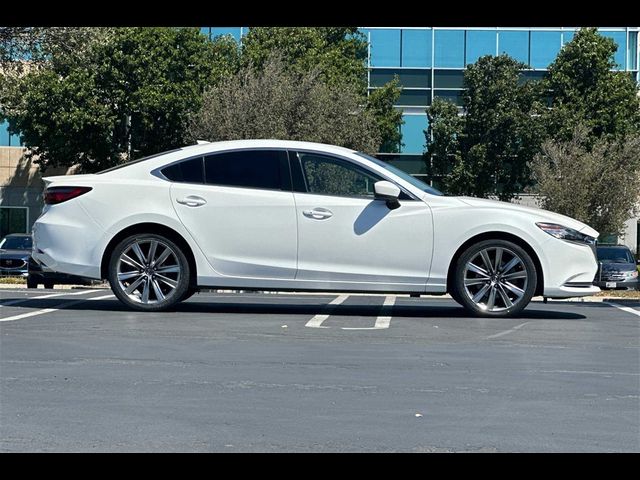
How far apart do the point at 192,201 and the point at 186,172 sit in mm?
367

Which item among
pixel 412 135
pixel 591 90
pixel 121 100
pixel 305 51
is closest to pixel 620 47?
pixel 591 90

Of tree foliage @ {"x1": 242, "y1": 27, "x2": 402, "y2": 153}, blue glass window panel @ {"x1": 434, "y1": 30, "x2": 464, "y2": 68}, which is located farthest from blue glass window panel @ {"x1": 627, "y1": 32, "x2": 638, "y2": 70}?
tree foliage @ {"x1": 242, "y1": 27, "x2": 402, "y2": 153}

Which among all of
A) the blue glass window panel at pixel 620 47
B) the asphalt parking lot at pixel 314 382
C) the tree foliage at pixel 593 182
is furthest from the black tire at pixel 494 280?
the blue glass window panel at pixel 620 47

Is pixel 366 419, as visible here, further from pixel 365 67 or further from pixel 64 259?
pixel 365 67

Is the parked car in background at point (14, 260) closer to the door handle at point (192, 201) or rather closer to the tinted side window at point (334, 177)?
the door handle at point (192, 201)

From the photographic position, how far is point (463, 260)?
11.1 m

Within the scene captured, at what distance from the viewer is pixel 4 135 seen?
57875mm

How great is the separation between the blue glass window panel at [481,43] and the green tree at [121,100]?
15312 mm

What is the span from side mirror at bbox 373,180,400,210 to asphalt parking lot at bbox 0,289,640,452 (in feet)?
3.58

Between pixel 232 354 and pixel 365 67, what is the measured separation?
Answer: 52.3m

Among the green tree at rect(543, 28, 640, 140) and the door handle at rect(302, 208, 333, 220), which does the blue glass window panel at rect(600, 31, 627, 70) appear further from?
the door handle at rect(302, 208, 333, 220)

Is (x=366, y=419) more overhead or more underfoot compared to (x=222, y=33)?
more underfoot

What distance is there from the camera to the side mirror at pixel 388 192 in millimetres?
11039
